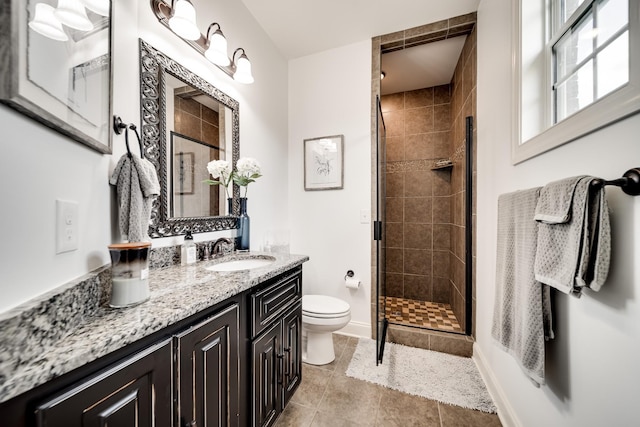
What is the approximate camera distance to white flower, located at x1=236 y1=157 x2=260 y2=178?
1683 mm

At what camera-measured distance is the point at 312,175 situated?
2.48 metres

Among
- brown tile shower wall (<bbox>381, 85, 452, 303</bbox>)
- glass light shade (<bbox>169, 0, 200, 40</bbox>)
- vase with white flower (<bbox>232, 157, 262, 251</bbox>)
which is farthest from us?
brown tile shower wall (<bbox>381, 85, 452, 303</bbox>)

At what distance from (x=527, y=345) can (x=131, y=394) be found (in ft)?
4.38

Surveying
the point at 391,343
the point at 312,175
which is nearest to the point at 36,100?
the point at 312,175

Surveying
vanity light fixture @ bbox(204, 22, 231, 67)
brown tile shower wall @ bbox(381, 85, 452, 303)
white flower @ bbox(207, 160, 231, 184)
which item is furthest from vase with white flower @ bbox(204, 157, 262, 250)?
brown tile shower wall @ bbox(381, 85, 452, 303)

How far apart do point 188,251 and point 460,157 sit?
8.02 ft

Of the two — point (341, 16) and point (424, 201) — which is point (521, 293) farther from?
point (341, 16)

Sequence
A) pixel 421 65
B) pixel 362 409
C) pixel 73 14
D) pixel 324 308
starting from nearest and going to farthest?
A: pixel 73 14, pixel 362 409, pixel 324 308, pixel 421 65

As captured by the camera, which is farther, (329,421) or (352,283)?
(352,283)

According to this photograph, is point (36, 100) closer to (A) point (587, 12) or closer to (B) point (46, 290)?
(B) point (46, 290)

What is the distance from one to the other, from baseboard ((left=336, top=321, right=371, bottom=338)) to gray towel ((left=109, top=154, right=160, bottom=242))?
1.92 meters

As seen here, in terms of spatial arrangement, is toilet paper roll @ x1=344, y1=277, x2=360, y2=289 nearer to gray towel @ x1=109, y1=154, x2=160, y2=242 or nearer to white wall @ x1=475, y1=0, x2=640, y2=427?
white wall @ x1=475, y1=0, x2=640, y2=427

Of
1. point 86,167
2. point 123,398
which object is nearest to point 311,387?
point 123,398

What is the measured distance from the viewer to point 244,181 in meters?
1.71
